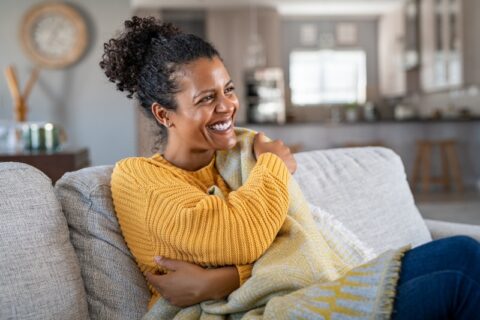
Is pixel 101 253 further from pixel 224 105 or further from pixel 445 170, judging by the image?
pixel 445 170

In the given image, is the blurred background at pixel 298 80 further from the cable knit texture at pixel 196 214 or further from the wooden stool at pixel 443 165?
the cable knit texture at pixel 196 214

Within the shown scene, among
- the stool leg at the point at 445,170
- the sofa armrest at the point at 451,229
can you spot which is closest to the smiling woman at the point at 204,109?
the sofa armrest at the point at 451,229

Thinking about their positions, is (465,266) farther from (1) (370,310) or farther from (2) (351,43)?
(2) (351,43)

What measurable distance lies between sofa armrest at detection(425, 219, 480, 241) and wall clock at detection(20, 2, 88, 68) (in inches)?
184

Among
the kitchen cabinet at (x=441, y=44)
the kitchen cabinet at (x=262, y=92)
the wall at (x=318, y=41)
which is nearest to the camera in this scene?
the kitchen cabinet at (x=441, y=44)

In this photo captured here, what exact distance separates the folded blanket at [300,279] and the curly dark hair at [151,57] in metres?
0.23

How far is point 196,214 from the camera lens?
1287 millimetres

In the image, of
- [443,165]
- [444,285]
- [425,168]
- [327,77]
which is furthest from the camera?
[327,77]

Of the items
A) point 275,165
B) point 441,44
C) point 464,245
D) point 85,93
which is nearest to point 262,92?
point 441,44

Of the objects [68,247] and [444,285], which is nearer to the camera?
[444,285]

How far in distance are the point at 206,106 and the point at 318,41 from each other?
9.77 m

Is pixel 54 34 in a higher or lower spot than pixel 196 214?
higher

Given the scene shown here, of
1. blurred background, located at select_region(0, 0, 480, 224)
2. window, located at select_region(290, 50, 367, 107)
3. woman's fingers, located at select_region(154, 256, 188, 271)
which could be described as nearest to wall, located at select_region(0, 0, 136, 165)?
blurred background, located at select_region(0, 0, 480, 224)

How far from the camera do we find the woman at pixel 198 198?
1.07m
